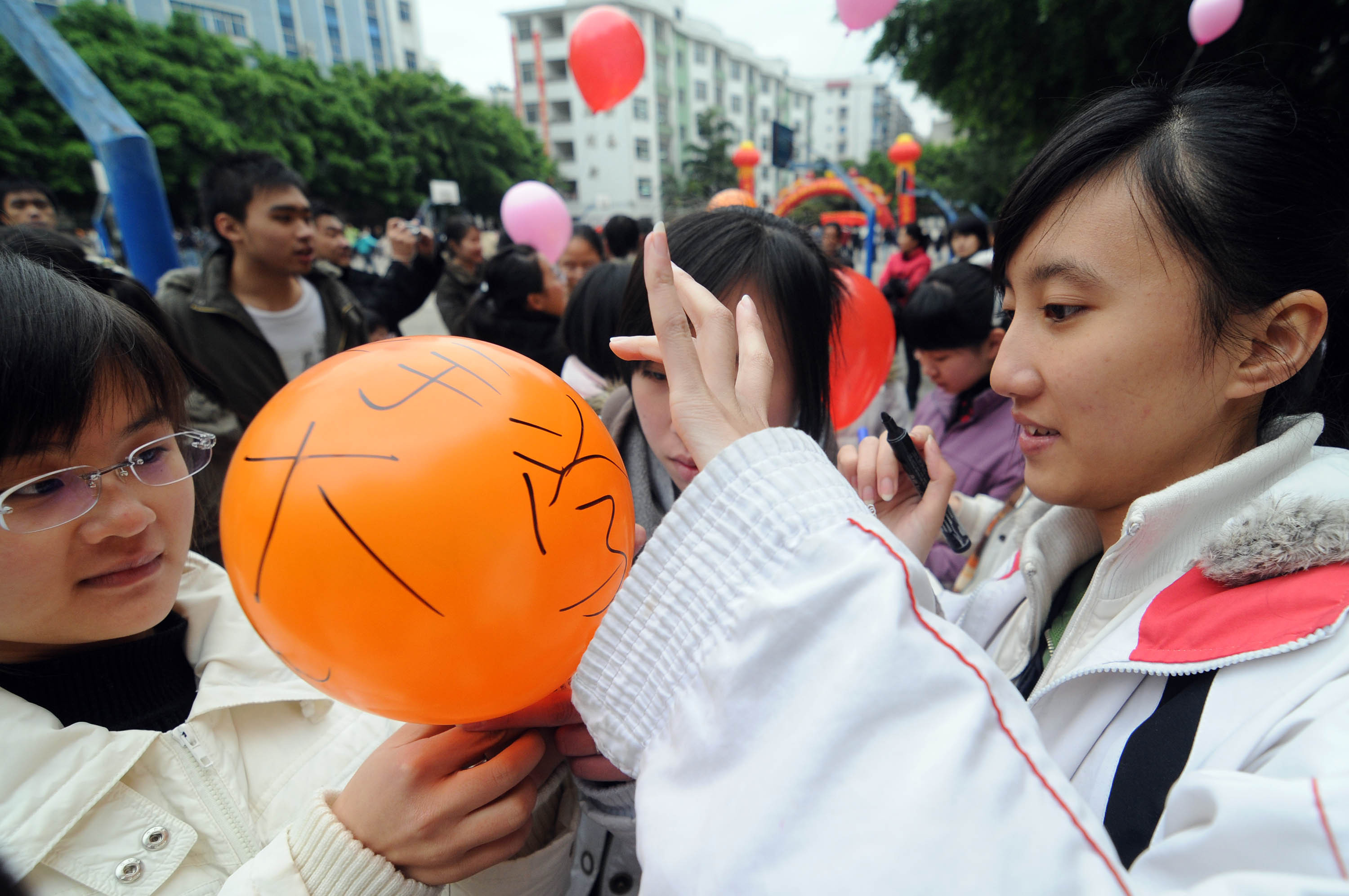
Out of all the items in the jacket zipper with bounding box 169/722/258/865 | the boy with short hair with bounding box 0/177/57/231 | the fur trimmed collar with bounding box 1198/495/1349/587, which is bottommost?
the jacket zipper with bounding box 169/722/258/865

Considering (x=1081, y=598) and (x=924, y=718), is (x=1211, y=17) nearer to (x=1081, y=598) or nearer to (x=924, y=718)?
(x=1081, y=598)

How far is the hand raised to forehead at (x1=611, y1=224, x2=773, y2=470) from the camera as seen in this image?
2.77 feet

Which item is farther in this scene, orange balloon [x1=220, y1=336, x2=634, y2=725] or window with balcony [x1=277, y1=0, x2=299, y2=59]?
window with balcony [x1=277, y1=0, x2=299, y2=59]

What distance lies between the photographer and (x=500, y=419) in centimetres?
93

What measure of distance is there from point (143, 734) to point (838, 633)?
3.56 ft

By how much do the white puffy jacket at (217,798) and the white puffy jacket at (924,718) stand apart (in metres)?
0.45

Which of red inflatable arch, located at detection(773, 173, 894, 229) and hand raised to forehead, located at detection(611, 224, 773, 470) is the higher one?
red inflatable arch, located at detection(773, 173, 894, 229)

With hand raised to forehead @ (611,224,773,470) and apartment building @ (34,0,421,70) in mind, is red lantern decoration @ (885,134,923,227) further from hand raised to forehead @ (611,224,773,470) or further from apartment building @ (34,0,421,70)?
apartment building @ (34,0,421,70)

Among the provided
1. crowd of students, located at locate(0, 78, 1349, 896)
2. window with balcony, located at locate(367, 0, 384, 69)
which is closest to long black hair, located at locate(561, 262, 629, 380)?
crowd of students, located at locate(0, 78, 1349, 896)

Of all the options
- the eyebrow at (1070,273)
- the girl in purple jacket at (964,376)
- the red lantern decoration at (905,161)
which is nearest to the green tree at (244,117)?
the red lantern decoration at (905,161)

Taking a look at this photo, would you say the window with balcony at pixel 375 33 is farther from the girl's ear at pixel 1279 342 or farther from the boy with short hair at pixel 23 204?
the girl's ear at pixel 1279 342

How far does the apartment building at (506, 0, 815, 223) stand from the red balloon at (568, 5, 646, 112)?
106 feet

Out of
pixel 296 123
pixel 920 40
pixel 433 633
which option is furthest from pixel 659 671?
pixel 296 123

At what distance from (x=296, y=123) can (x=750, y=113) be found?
3863 cm
